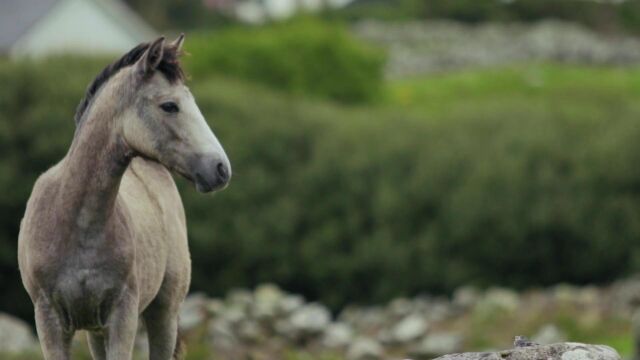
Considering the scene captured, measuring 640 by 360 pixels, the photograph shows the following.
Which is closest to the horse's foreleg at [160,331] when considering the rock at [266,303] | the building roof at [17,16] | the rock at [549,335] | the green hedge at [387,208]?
the rock at [549,335]

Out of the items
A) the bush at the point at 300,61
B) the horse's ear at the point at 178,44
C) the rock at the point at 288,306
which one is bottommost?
the horse's ear at the point at 178,44

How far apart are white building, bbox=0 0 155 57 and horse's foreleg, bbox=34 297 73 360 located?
4176cm

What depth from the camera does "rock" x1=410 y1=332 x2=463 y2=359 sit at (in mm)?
20828

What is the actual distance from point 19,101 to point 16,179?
6.16 feet

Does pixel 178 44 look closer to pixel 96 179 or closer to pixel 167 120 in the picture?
pixel 167 120

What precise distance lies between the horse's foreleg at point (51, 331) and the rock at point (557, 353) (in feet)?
5.73

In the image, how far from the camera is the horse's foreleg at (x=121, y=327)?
665cm

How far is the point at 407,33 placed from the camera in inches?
2719

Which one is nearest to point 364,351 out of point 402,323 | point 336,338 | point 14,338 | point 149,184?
point 336,338

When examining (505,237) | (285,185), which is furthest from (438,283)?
(285,185)

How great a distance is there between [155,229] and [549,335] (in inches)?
550

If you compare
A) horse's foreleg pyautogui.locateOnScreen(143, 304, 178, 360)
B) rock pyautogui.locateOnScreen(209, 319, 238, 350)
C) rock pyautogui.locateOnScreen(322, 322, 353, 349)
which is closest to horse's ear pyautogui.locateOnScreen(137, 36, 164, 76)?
horse's foreleg pyautogui.locateOnScreen(143, 304, 178, 360)

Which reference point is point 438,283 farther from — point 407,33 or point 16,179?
point 407,33

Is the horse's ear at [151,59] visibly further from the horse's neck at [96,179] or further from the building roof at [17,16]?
the building roof at [17,16]
